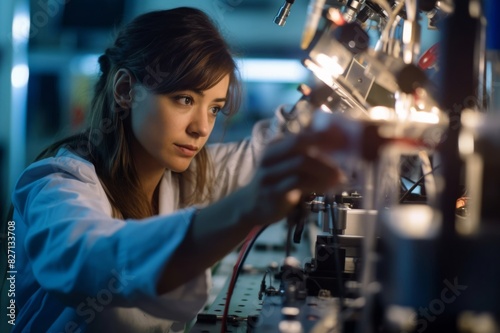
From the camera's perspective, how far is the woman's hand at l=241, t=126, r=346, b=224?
550 mm

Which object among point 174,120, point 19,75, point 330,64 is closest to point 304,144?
point 330,64

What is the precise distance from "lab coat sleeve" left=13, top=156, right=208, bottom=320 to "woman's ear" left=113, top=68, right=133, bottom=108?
55 cm

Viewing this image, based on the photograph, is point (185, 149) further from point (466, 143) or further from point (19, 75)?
point (19, 75)

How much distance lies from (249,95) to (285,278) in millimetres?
3091

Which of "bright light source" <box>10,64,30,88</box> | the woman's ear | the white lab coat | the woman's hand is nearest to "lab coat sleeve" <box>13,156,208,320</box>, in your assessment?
the white lab coat

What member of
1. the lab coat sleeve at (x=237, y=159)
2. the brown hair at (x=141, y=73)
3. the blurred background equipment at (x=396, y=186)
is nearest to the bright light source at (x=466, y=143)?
the blurred background equipment at (x=396, y=186)

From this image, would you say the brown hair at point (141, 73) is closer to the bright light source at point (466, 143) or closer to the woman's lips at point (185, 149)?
the woman's lips at point (185, 149)

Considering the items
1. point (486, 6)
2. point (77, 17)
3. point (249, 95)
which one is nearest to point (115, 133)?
point (486, 6)

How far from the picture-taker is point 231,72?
1.40 m

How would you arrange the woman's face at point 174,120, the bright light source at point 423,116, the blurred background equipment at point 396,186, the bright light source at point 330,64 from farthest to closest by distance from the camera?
the woman's face at point 174,120 → the bright light source at point 330,64 → the bright light source at point 423,116 → the blurred background equipment at point 396,186

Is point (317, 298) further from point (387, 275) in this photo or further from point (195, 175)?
point (195, 175)

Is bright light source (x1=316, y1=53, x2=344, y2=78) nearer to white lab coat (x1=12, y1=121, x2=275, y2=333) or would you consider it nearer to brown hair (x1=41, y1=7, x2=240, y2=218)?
white lab coat (x1=12, y1=121, x2=275, y2=333)

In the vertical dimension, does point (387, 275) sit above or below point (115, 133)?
below

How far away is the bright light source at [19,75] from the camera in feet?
12.4
